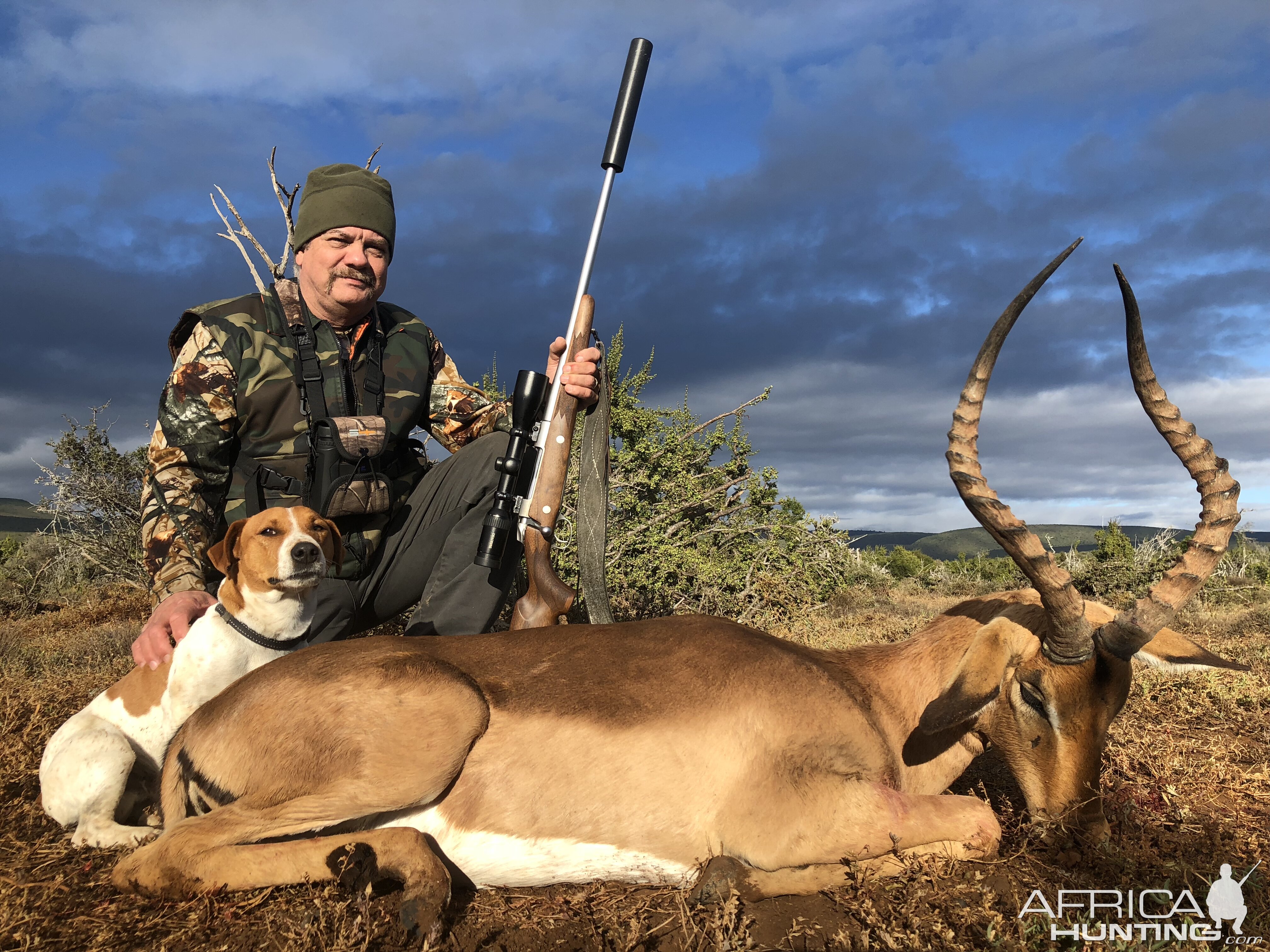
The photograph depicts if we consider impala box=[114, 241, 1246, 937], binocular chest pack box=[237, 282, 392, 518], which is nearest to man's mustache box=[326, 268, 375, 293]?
binocular chest pack box=[237, 282, 392, 518]

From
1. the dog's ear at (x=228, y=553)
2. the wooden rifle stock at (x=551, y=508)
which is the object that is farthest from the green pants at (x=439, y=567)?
the dog's ear at (x=228, y=553)

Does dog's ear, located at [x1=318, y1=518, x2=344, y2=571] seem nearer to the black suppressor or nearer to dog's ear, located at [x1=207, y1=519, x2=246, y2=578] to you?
dog's ear, located at [x1=207, y1=519, x2=246, y2=578]

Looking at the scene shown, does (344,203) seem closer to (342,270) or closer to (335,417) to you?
(342,270)

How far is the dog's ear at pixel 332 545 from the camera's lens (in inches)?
178

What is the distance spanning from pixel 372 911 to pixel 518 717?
0.84 meters

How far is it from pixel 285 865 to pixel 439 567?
9.35ft

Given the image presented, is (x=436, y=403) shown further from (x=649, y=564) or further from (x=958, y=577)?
(x=958, y=577)

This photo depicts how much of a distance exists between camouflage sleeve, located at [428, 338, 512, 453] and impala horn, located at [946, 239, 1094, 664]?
3.76m

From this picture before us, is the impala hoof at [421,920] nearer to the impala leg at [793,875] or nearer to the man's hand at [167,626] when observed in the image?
the impala leg at [793,875]

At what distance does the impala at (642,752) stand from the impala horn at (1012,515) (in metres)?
0.01

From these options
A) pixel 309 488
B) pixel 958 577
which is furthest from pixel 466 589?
pixel 958 577

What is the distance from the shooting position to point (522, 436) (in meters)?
5.32

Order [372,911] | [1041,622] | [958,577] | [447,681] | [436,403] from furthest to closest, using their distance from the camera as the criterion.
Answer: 1. [958,577]
2. [436,403]
3. [1041,622]
4. [447,681]
5. [372,911]

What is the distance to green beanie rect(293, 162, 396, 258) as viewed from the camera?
18.4 feet
